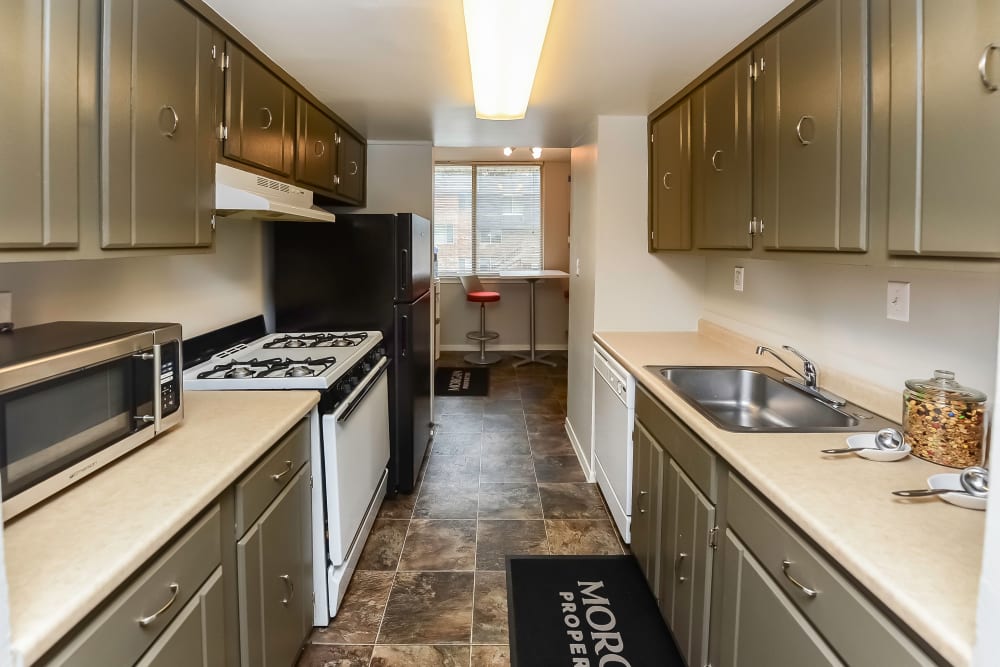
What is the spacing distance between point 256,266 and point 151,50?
5.11 feet

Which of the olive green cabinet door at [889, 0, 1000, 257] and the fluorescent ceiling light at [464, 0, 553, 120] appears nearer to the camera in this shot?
the olive green cabinet door at [889, 0, 1000, 257]

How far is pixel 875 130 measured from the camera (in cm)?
136

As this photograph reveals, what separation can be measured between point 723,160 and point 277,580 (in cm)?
219

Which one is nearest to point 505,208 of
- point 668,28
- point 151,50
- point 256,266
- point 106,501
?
point 256,266

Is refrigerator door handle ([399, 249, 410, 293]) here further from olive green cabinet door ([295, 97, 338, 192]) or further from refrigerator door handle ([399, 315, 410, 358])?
olive green cabinet door ([295, 97, 338, 192])

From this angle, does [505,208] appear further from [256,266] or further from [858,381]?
[858,381]

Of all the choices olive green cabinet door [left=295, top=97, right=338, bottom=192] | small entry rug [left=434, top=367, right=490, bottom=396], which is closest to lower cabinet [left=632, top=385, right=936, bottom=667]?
olive green cabinet door [left=295, top=97, right=338, bottom=192]

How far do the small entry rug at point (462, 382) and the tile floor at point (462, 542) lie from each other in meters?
0.96

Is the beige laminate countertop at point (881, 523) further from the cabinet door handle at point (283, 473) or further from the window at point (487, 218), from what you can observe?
the window at point (487, 218)

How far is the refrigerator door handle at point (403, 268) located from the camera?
3.10m

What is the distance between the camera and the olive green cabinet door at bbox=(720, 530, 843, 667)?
1.07m

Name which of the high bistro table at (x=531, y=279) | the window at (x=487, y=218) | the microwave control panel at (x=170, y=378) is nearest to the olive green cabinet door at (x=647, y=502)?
the microwave control panel at (x=170, y=378)

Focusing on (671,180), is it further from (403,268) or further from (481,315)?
(481,315)

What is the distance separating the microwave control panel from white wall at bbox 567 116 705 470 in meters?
2.27
